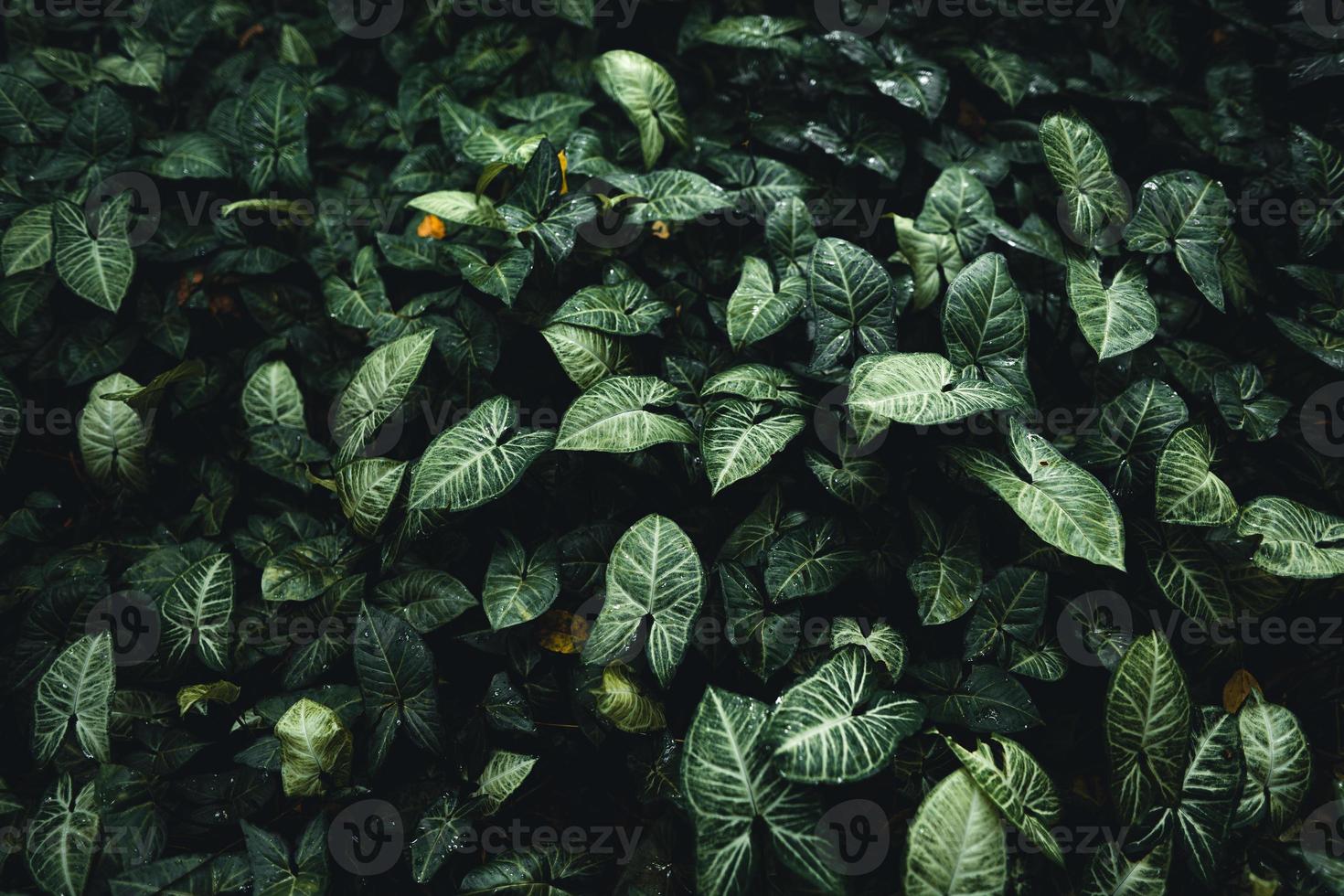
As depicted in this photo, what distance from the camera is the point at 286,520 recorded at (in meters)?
2.45

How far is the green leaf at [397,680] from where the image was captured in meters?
2.01

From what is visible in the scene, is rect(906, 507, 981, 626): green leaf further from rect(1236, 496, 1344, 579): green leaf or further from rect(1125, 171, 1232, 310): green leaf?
rect(1125, 171, 1232, 310): green leaf

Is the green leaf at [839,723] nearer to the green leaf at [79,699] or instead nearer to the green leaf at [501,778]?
the green leaf at [501,778]

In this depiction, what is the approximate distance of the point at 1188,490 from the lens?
1.94 metres

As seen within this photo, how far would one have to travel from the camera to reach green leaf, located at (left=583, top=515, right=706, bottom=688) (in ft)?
6.22

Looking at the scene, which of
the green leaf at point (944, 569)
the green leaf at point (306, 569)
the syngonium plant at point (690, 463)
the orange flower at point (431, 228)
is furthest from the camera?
the orange flower at point (431, 228)

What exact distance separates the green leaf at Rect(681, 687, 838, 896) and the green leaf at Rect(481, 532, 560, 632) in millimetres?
536

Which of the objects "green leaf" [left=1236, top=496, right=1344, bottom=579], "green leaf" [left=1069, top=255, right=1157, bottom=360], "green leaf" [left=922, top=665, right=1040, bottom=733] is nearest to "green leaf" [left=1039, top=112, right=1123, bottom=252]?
"green leaf" [left=1069, top=255, right=1157, bottom=360]

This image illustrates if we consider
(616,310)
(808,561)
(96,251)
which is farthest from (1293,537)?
(96,251)

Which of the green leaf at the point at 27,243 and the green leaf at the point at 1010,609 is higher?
the green leaf at the point at 27,243

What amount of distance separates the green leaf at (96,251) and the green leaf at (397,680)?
1.33 meters

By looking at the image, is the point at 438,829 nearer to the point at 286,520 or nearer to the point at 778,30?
the point at 286,520

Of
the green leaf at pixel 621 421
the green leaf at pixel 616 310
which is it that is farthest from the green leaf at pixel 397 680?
the green leaf at pixel 616 310

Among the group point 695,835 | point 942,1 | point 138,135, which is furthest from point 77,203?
point 942,1
